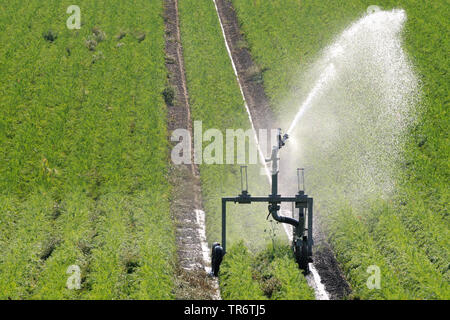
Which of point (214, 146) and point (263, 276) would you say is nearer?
point (263, 276)

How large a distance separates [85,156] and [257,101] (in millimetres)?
12268

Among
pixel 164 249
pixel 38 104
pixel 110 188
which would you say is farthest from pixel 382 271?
pixel 38 104

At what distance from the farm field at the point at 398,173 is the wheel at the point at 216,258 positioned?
4124 millimetres

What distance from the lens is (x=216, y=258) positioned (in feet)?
72.2

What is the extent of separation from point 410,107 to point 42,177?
1911 cm

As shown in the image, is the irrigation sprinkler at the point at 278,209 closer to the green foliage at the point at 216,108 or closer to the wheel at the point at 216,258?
the wheel at the point at 216,258

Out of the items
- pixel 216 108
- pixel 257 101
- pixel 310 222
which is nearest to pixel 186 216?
pixel 310 222

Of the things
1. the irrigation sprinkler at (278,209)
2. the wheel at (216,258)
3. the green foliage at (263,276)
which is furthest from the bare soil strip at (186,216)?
the irrigation sprinkler at (278,209)

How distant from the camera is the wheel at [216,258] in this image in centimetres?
2194

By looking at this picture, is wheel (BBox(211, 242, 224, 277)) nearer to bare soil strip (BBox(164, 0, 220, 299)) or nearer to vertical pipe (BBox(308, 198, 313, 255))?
bare soil strip (BBox(164, 0, 220, 299))

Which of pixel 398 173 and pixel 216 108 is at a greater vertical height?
pixel 216 108

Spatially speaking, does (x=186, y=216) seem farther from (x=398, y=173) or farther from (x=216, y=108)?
(x=216, y=108)
